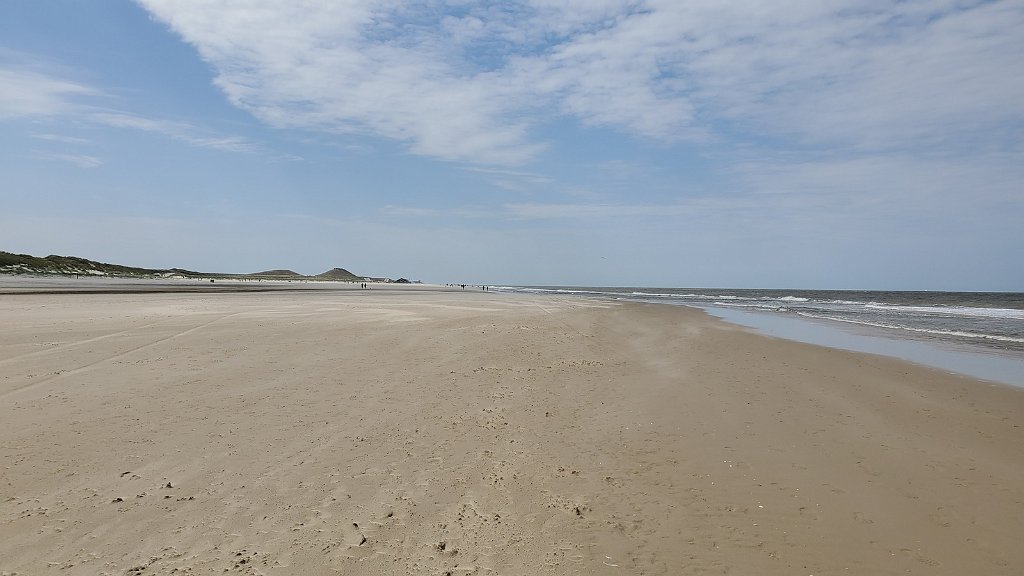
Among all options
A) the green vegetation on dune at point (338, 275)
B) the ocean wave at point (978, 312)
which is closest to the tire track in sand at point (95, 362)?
the ocean wave at point (978, 312)

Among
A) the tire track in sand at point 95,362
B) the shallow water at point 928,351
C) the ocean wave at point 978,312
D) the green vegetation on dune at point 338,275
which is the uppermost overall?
the green vegetation on dune at point 338,275

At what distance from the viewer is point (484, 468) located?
552 centimetres

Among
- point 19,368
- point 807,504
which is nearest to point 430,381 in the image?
point 807,504

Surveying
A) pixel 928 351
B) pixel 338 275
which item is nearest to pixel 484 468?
pixel 928 351

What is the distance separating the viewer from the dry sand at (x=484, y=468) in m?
3.90

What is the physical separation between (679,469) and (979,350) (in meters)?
17.5

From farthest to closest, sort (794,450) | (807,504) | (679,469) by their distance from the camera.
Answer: (794,450) → (679,469) → (807,504)

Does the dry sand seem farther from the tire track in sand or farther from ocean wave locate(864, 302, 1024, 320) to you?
ocean wave locate(864, 302, 1024, 320)

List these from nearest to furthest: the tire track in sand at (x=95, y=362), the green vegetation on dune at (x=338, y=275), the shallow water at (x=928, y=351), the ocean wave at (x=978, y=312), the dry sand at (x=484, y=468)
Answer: the dry sand at (x=484, y=468) → the tire track in sand at (x=95, y=362) → the shallow water at (x=928, y=351) → the ocean wave at (x=978, y=312) → the green vegetation on dune at (x=338, y=275)

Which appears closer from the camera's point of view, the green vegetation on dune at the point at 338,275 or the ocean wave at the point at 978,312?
the ocean wave at the point at 978,312

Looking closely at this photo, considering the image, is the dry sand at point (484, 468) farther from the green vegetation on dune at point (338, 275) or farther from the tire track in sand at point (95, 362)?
the green vegetation on dune at point (338, 275)

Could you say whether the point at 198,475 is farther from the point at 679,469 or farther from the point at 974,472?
the point at 974,472

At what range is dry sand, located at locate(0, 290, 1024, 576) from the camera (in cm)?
390

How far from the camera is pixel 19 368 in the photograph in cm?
905
